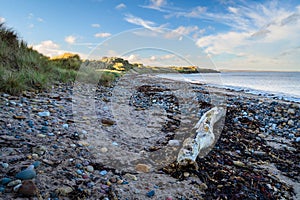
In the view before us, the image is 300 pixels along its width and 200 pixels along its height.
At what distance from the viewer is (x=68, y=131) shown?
2.75 meters

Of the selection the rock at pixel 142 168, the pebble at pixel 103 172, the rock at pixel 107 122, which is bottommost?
the rock at pixel 142 168

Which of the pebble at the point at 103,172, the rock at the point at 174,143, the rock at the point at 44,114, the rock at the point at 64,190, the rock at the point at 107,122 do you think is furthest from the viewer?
the rock at the point at 107,122

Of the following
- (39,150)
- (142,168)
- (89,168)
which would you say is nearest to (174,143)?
(142,168)

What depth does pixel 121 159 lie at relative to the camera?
2352mm

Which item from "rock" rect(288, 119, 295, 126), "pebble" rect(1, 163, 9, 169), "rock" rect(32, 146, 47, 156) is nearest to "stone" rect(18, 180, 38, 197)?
"pebble" rect(1, 163, 9, 169)

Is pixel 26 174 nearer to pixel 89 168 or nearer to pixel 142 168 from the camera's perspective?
pixel 89 168

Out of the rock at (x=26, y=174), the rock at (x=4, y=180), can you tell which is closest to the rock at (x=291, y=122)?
the rock at (x=26, y=174)

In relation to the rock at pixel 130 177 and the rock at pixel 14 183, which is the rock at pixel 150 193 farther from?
the rock at pixel 14 183

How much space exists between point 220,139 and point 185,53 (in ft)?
8.16

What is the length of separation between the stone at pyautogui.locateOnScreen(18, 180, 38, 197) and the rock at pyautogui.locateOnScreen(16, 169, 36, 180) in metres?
0.11

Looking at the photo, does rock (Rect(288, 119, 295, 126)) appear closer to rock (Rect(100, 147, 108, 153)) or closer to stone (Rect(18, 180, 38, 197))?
rock (Rect(100, 147, 108, 153))

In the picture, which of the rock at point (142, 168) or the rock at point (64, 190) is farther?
the rock at point (142, 168)

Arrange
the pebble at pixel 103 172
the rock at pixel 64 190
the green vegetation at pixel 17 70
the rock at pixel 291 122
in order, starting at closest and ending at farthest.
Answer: the rock at pixel 64 190 < the pebble at pixel 103 172 < the green vegetation at pixel 17 70 < the rock at pixel 291 122

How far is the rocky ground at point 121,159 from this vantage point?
169 cm
